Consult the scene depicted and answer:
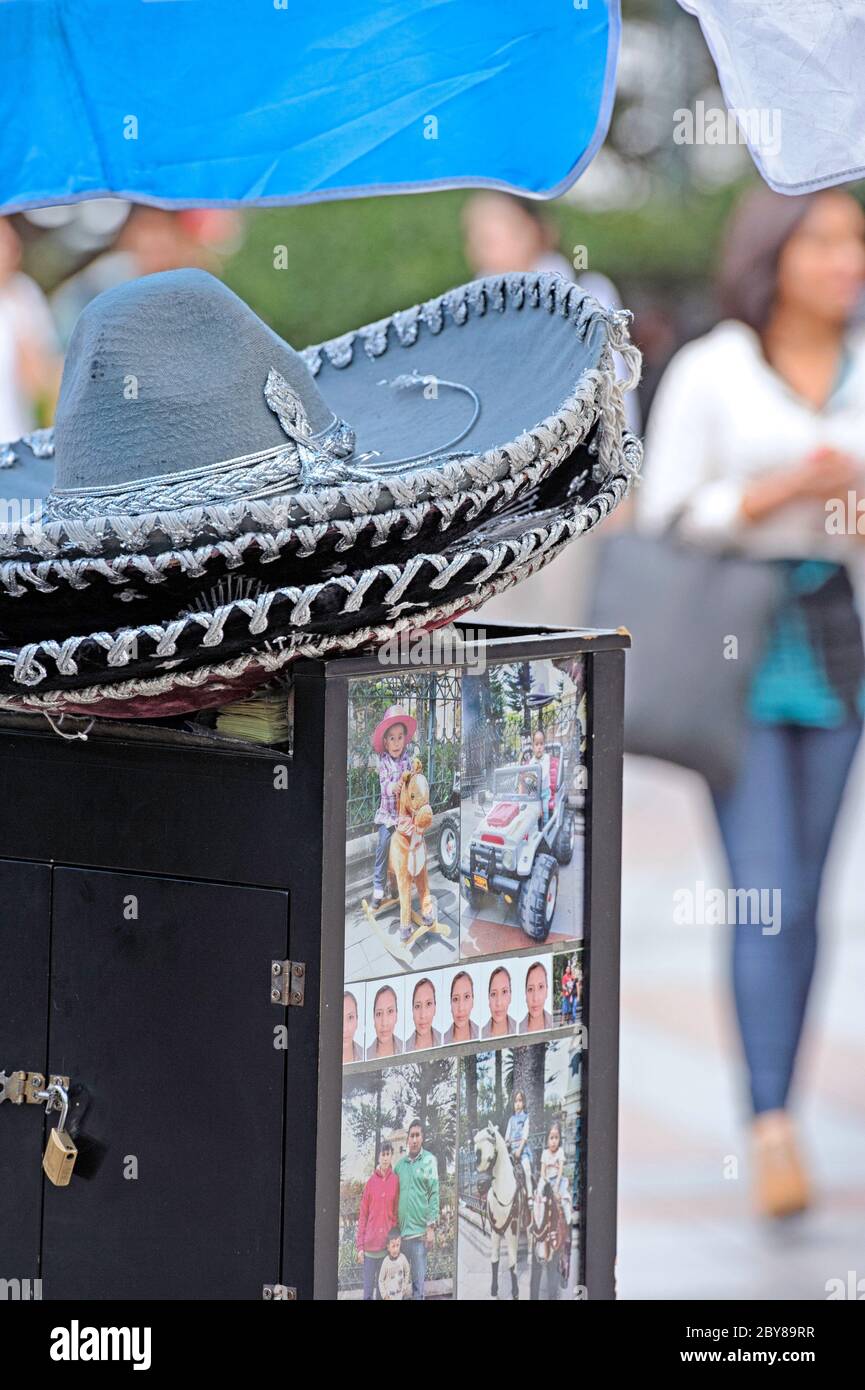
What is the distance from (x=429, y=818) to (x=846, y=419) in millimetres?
1958

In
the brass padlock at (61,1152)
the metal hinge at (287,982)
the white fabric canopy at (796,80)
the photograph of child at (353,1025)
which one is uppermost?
the white fabric canopy at (796,80)

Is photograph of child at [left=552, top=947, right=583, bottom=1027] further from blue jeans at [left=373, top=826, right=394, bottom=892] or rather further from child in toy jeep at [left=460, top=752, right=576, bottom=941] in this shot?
blue jeans at [left=373, top=826, right=394, bottom=892]

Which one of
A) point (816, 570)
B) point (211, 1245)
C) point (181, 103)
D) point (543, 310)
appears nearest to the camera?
point (211, 1245)

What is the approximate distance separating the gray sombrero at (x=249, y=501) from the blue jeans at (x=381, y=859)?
22 cm

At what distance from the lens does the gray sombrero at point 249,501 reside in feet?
5.41

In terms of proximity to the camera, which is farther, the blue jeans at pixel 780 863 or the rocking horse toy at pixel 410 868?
the blue jeans at pixel 780 863

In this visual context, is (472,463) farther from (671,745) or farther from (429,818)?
(671,745)

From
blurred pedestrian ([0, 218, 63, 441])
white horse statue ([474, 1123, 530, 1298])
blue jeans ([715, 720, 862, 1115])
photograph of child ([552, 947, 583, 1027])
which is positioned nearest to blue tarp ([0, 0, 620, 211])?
photograph of child ([552, 947, 583, 1027])

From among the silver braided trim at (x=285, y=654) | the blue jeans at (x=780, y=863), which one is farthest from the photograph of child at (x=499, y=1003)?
the blue jeans at (x=780, y=863)

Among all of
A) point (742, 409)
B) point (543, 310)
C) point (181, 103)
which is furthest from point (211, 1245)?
point (742, 409)

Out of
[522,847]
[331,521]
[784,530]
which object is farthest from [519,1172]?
[784,530]

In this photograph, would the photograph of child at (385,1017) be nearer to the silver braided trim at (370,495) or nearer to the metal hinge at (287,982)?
the metal hinge at (287,982)

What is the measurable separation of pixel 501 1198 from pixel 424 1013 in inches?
10.9

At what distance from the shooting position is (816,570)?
344cm
